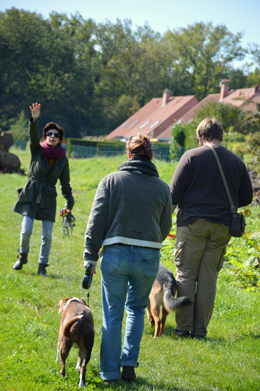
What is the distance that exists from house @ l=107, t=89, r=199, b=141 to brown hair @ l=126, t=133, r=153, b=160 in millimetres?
40376

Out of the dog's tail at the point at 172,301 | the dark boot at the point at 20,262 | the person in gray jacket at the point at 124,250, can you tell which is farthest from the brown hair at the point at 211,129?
the dark boot at the point at 20,262

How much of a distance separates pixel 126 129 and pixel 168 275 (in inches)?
1965

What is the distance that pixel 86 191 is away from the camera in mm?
17906

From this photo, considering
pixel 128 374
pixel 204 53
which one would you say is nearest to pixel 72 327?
pixel 128 374

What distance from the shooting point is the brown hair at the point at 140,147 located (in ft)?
11.7

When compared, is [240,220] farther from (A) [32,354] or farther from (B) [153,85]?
(B) [153,85]

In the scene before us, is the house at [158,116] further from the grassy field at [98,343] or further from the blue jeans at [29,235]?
the grassy field at [98,343]

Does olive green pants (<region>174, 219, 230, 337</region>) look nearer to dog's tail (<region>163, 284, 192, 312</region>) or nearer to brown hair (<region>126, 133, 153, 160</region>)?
dog's tail (<region>163, 284, 192, 312</region>)

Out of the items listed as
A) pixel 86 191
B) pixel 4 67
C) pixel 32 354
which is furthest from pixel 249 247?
pixel 4 67

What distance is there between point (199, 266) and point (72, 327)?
1.95 metres

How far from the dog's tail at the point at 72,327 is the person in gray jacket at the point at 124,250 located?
255 millimetres

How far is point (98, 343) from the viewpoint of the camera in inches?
173

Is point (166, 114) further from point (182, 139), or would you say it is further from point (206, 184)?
point (206, 184)

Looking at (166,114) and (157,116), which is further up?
(166,114)
